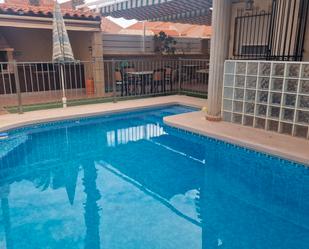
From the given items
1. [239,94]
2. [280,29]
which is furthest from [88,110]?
[280,29]

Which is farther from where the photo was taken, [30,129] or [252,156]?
[30,129]

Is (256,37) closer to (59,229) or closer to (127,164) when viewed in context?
(127,164)

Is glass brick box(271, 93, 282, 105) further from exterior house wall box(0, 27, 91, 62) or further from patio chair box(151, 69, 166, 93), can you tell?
exterior house wall box(0, 27, 91, 62)

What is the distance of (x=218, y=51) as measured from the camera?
6.37 m

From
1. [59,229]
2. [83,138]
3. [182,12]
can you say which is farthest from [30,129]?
[182,12]

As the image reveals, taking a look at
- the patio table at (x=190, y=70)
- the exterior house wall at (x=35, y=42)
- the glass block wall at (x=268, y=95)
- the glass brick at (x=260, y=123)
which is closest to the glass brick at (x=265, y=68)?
the glass block wall at (x=268, y=95)

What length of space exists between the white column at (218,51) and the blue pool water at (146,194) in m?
1.01

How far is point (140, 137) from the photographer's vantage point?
248 inches

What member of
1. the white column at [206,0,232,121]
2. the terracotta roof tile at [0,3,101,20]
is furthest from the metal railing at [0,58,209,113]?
the white column at [206,0,232,121]

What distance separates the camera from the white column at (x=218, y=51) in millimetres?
6199

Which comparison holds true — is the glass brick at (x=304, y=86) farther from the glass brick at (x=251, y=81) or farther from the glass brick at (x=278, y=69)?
the glass brick at (x=251, y=81)

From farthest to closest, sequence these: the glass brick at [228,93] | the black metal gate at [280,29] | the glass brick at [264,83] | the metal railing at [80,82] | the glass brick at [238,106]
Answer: the metal railing at [80,82], the glass brick at [228,93], the glass brick at [238,106], the black metal gate at [280,29], the glass brick at [264,83]

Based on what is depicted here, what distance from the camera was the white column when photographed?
6199mm

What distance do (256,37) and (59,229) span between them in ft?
20.8
